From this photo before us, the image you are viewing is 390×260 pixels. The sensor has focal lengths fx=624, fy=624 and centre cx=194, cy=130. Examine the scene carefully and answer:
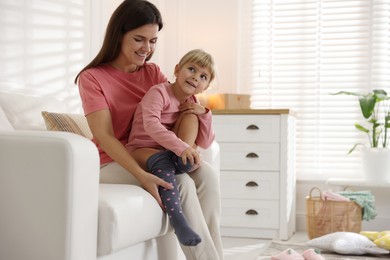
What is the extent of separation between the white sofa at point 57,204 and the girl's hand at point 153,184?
15 centimetres

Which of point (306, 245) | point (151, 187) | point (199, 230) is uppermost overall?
point (151, 187)

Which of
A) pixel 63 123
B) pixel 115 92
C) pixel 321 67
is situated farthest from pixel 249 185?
pixel 115 92

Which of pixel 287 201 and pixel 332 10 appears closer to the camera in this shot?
pixel 287 201

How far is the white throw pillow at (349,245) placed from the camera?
3.08 metres

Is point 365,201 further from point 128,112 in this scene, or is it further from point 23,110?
point 23,110

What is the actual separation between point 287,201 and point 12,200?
243 cm

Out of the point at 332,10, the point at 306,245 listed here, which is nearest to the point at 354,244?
the point at 306,245

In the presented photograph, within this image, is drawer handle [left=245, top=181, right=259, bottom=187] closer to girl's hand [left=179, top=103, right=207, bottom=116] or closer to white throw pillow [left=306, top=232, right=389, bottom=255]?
white throw pillow [left=306, top=232, right=389, bottom=255]

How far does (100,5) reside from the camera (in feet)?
12.1

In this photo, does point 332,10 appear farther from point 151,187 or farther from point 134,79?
point 151,187

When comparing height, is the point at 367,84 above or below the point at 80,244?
above

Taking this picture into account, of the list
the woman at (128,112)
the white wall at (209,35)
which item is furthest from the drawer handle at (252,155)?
the woman at (128,112)

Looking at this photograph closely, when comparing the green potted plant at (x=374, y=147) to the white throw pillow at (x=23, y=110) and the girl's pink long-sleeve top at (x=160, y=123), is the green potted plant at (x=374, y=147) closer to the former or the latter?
the girl's pink long-sleeve top at (x=160, y=123)

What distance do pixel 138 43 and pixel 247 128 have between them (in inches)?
71.8
